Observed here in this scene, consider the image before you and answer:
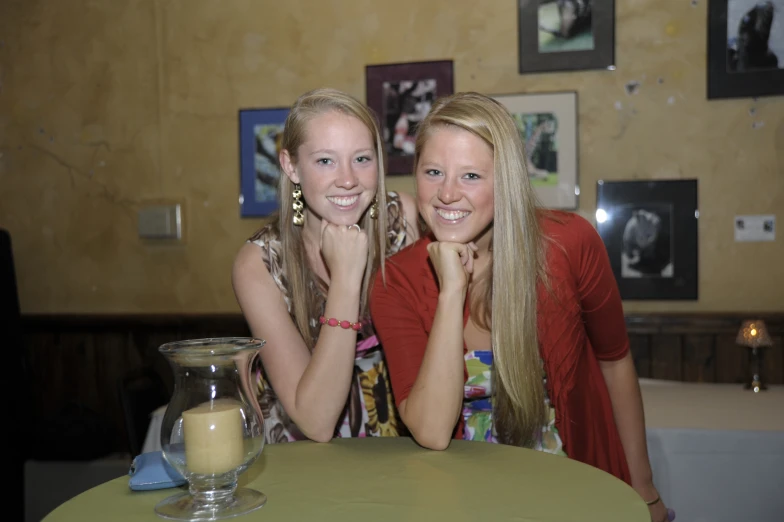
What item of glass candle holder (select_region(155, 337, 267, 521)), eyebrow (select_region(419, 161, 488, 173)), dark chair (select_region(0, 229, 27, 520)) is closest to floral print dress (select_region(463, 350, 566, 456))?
eyebrow (select_region(419, 161, 488, 173))

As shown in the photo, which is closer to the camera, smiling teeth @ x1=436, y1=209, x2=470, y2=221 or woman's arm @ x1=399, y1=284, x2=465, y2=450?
woman's arm @ x1=399, y1=284, x2=465, y2=450

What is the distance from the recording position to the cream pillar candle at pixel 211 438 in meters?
1.11

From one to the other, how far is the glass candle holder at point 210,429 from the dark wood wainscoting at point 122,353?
2093 mm

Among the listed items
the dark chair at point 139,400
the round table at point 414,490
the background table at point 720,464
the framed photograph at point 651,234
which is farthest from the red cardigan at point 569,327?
the framed photograph at point 651,234

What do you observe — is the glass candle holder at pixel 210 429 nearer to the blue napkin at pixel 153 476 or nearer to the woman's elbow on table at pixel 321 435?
the blue napkin at pixel 153 476

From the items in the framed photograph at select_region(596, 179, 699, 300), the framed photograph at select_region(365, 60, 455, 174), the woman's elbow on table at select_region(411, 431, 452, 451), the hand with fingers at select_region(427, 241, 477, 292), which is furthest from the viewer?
the framed photograph at select_region(365, 60, 455, 174)

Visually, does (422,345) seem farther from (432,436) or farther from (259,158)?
(259,158)

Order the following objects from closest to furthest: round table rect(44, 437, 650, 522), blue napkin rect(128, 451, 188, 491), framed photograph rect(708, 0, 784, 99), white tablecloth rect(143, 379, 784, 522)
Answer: round table rect(44, 437, 650, 522) → blue napkin rect(128, 451, 188, 491) → white tablecloth rect(143, 379, 784, 522) → framed photograph rect(708, 0, 784, 99)

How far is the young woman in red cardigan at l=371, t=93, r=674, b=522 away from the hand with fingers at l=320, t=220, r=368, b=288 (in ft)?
A: 0.22

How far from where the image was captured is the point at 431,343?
1.51m

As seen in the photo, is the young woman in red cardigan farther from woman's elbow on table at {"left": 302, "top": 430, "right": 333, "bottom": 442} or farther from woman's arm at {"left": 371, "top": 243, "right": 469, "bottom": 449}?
woman's elbow on table at {"left": 302, "top": 430, "right": 333, "bottom": 442}

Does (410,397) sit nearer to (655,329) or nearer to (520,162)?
(520,162)

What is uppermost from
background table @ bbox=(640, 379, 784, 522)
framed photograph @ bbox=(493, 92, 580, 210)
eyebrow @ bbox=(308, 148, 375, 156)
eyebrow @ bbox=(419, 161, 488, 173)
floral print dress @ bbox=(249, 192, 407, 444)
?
framed photograph @ bbox=(493, 92, 580, 210)

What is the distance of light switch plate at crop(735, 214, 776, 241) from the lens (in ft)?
9.77
